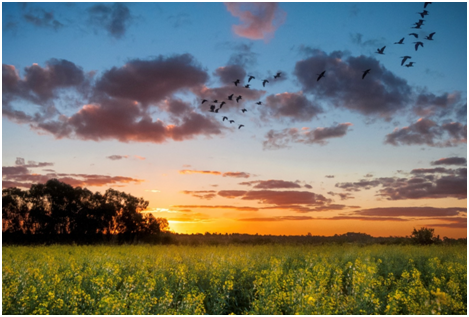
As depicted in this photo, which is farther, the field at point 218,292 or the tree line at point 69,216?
the tree line at point 69,216

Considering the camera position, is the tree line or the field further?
the tree line

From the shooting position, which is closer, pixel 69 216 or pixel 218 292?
pixel 218 292

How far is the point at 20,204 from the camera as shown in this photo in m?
35.2

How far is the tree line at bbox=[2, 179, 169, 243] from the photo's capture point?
3459cm

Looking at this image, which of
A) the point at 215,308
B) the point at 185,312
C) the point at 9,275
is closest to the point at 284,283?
the point at 215,308

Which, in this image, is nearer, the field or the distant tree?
the field

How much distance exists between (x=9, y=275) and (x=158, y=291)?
14.2 ft

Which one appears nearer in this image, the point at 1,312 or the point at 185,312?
the point at 185,312

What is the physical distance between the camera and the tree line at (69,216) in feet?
113

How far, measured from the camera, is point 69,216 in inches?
1403

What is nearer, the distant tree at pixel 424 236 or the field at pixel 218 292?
the field at pixel 218 292

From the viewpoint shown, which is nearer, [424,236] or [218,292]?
[218,292]

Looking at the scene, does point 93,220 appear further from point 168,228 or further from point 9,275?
point 9,275

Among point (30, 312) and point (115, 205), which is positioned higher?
point (115, 205)
